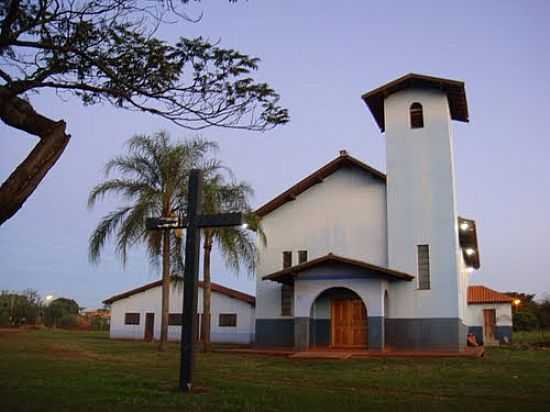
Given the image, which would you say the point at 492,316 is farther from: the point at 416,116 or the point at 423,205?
the point at 416,116

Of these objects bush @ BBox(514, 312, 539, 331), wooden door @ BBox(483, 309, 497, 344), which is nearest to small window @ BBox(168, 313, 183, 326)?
wooden door @ BBox(483, 309, 497, 344)

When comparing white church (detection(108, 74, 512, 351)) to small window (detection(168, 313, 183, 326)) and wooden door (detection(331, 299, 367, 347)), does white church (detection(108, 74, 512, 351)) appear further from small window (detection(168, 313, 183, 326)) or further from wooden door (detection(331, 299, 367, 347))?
small window (detection(168, 313, 183, 326))

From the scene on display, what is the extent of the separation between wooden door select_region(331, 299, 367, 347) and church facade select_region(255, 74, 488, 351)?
0.04 metres

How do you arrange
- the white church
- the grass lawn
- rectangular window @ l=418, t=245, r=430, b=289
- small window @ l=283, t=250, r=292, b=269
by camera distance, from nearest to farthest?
the grass lawn → the white church → rectangular window @ l=418, t=245, r=430, b=289 → small window @ l=283, t=250, r=292, b=269

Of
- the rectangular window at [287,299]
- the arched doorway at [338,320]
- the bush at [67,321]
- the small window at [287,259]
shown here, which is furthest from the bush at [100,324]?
the arched doorway at [338,320]

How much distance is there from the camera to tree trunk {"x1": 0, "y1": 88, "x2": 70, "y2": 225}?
610cm

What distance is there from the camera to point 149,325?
41031 mm

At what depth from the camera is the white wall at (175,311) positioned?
38.1 meters

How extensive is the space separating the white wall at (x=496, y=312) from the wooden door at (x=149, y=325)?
2011 centimetres

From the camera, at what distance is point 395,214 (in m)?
24.2

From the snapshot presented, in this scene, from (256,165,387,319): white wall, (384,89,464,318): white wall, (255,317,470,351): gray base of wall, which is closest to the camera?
(255,317,470,351): gray base of wall

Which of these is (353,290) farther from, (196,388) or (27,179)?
(27,179)

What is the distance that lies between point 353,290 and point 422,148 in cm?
630

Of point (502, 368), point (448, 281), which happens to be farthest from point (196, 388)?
point (448, 281)
